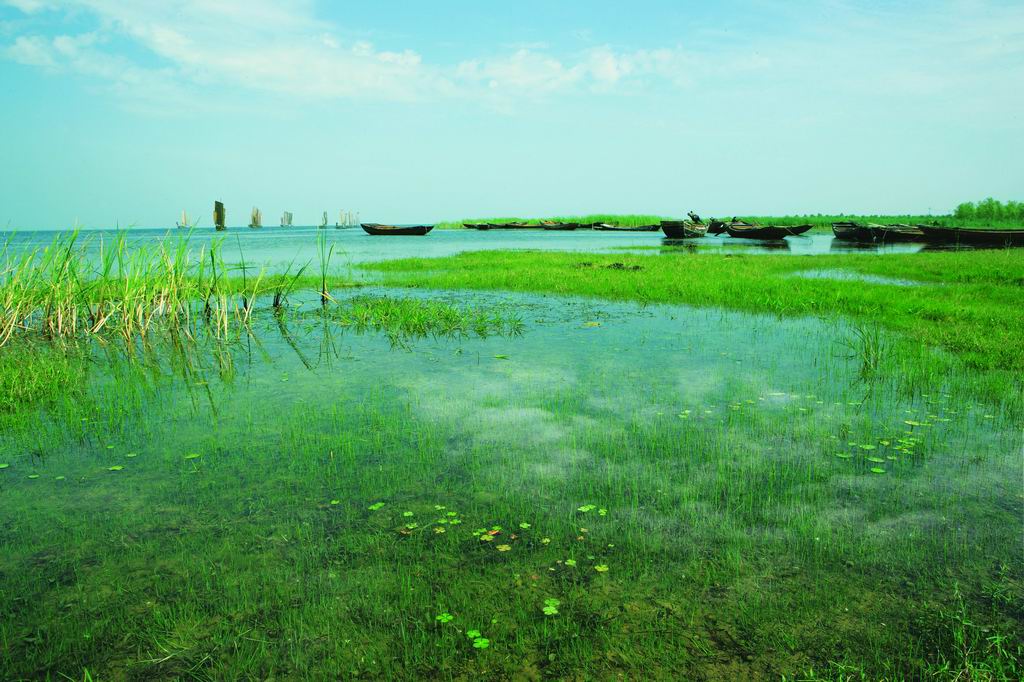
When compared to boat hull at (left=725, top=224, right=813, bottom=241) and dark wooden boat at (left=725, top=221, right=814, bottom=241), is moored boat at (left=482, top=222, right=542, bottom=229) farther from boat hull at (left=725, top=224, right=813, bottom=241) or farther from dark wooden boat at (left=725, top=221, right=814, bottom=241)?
boat hull at (left=725, top=224, right=813, bottom=241)

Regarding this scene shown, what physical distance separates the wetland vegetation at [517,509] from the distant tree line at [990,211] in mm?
63736

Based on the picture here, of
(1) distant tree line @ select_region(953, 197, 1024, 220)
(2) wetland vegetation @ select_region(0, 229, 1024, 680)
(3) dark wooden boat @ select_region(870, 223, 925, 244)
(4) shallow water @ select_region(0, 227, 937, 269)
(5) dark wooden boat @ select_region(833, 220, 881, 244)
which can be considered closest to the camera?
(2) wetland vegetation @ select_region(0, 229, 1024, 680)

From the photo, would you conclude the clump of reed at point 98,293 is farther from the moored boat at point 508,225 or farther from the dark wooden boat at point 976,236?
the moored boat at point 508,225

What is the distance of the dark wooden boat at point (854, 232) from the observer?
35.3m

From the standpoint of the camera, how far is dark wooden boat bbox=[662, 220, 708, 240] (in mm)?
41719

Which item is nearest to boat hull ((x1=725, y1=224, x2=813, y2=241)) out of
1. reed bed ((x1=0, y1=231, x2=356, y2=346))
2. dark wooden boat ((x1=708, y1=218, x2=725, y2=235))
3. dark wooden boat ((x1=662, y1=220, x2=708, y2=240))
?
dark wooden boat ((x1=662, y1=220, x2=708, y2=240))

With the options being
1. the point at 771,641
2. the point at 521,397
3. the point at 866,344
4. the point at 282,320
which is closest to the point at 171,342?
the point at 282,320

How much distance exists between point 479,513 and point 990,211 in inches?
2914

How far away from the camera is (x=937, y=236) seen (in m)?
30.5

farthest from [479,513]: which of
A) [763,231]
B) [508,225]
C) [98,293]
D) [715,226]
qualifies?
[508,225]

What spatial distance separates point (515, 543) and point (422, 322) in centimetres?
740

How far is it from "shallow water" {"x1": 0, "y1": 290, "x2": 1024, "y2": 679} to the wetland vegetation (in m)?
0.02

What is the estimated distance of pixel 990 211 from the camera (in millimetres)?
58094

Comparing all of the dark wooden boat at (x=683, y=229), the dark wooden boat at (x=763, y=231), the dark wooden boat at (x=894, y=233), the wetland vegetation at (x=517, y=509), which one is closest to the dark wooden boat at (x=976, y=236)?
the dark wooden boat at (x=894, y=233)
